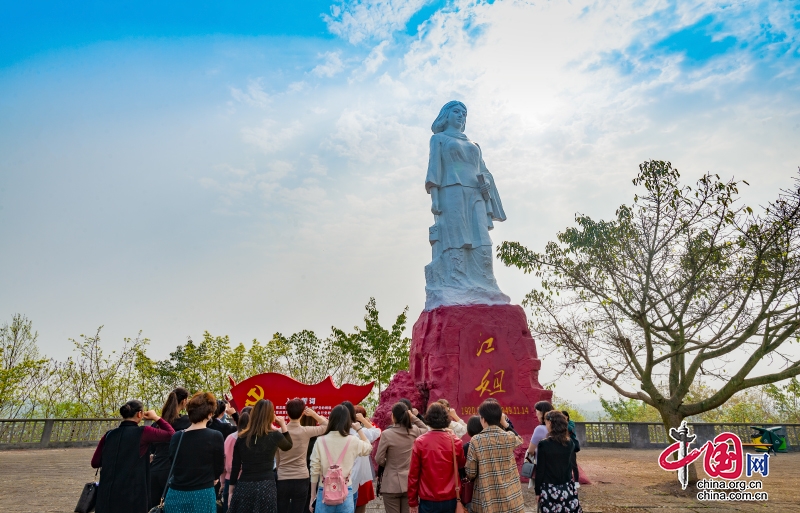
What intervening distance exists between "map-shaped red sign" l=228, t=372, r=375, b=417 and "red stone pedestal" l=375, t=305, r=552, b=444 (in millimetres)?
1756

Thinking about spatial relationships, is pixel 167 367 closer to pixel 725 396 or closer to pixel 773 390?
pixel 725 396

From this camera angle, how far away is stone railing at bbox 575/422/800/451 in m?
13.4

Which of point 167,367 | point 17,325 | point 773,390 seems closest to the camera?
point 17,325

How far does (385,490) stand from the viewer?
371cm

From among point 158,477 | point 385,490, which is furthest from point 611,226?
point 158,477

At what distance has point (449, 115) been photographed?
9859mm

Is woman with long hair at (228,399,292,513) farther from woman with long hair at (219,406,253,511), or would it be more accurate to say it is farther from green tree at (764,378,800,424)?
green tree at (764,378,800,424)

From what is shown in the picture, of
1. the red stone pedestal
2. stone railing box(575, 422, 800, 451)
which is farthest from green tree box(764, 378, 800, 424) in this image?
the red stone pedestal

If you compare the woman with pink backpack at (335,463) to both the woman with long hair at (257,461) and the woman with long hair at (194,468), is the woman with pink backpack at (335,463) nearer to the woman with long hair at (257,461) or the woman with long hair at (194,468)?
the woman with long hair at (257,461)

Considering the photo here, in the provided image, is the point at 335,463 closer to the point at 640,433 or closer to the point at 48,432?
the point at 640,433

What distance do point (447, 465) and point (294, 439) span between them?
1161mm

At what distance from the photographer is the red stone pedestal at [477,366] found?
7594 millimetres

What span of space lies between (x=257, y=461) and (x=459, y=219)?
643cm

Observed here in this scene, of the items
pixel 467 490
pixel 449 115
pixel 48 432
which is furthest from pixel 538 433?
pixel 48 432
